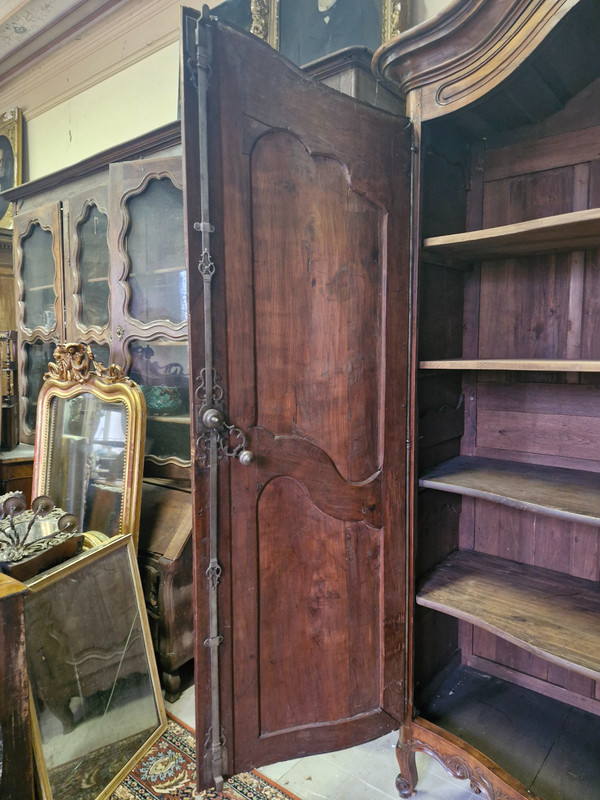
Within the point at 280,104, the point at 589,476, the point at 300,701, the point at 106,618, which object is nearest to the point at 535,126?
the point at 280,104

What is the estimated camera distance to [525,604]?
132cm

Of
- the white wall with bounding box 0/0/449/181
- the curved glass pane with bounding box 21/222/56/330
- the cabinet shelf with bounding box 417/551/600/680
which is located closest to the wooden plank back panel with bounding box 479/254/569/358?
the cabinet shelf with bounding box 417/551/600/680

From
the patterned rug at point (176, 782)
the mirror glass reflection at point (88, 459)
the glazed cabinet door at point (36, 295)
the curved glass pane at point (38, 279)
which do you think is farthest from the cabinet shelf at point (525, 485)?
the curved glass pane at point (38, 279)

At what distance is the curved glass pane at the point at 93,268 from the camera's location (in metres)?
2.28

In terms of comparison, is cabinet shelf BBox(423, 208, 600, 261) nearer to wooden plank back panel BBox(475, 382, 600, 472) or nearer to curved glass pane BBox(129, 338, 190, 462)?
wooden plank back panel BBox(475, 382, 600, 472)

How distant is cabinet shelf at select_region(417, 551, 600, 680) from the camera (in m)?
1.13

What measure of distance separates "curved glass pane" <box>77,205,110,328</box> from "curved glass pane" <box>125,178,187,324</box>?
257 millimetres

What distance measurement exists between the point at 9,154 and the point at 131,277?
207 centimetres

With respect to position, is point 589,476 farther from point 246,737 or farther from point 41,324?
point 41,324

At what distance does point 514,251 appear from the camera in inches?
57.3

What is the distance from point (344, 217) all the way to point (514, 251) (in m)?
0.58

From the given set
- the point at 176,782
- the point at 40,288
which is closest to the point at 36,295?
the point at 40,288

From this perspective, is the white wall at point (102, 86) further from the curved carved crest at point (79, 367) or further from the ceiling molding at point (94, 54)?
the curved carved crest at point (79, 367)

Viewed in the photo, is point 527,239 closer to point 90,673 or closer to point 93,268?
point 90,673
